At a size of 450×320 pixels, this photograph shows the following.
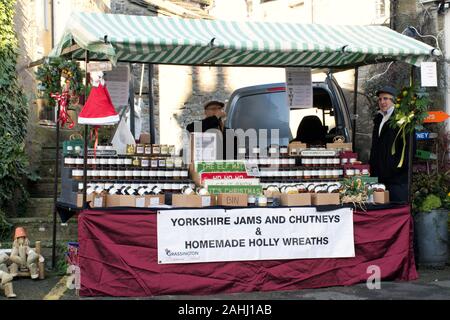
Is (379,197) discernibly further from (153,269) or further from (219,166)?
(153,269)

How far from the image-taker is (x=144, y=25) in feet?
23.7

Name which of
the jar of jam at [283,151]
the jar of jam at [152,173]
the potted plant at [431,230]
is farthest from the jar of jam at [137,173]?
the potted plant at [431,230]

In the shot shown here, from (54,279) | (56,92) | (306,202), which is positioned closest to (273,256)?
(306,202)

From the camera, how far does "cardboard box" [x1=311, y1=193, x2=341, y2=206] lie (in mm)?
7340

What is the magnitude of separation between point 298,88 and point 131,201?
10.4ft

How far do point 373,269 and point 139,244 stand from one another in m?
2.64

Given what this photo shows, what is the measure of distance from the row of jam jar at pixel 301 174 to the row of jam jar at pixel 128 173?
3.40 ft

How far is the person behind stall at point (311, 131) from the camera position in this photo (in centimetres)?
970

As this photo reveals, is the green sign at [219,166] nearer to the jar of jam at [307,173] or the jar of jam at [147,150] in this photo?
the jar of jam at [147,150]

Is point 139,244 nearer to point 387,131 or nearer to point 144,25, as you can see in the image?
point 144,25

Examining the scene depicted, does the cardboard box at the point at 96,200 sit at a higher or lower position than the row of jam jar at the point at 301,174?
lower

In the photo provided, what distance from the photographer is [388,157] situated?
8258mm

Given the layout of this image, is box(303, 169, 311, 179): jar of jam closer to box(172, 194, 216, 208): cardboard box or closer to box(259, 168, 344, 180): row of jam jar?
box(259, 168, 344, 180): row of jam jar

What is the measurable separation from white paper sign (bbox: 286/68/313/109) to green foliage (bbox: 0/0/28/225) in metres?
4.15
